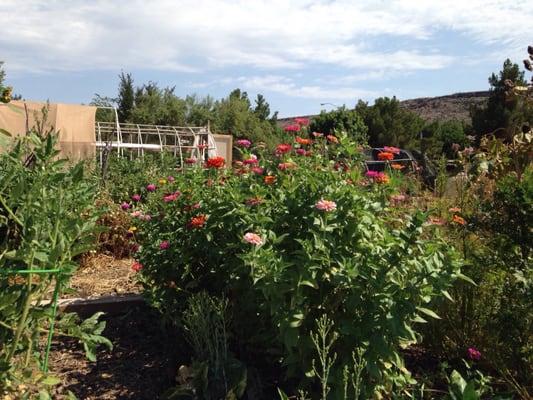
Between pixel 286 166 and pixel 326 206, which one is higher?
pixel 286 166

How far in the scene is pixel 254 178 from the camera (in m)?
3.00

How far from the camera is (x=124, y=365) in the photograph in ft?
10.2

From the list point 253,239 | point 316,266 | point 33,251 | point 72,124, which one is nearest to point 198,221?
point 253,239

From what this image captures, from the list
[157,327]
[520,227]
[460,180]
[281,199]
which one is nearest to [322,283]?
[281,199]

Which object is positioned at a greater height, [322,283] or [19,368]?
[322,283]

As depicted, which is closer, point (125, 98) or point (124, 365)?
point (124, 365)

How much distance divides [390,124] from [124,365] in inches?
835

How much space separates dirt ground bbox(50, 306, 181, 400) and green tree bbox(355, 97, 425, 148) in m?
19.7

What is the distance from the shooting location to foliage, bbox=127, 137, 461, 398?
224cm

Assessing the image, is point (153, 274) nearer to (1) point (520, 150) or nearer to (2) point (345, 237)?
(2) point (345, 237)

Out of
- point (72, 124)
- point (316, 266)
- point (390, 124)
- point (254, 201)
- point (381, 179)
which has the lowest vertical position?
point (316, 266)

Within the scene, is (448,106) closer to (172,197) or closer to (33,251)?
(172,197)

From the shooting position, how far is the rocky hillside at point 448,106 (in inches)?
998

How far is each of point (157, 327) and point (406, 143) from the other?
20.3 meters
